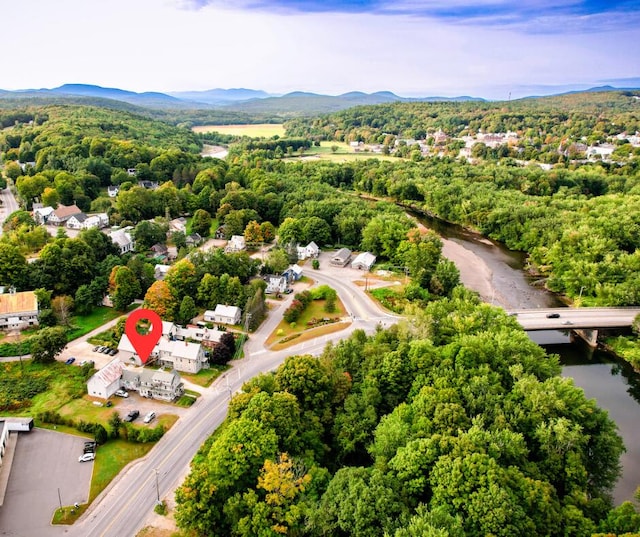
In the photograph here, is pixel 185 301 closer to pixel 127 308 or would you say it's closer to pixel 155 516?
pixel 127 308

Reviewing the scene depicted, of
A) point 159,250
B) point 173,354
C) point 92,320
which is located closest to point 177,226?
point 159,250

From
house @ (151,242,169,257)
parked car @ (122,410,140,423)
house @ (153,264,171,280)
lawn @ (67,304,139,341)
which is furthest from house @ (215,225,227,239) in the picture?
parked car @ (122,410,140,423)

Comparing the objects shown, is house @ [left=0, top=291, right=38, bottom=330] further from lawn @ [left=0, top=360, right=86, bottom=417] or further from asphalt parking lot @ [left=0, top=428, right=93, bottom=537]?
asphalt parking lot @ [left=0, top=428, right=93, bottom=537]

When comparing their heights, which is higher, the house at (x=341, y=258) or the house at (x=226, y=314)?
the house at (x=341, y=258)

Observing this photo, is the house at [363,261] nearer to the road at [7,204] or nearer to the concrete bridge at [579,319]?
the concrete bridge at [579,319]

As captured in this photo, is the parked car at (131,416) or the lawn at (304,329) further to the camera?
the lawn at (304,329)

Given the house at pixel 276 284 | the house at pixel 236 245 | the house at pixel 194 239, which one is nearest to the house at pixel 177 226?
the house at pixel 194 239

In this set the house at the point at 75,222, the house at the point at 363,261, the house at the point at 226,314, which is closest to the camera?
the house at the point at 226,314
